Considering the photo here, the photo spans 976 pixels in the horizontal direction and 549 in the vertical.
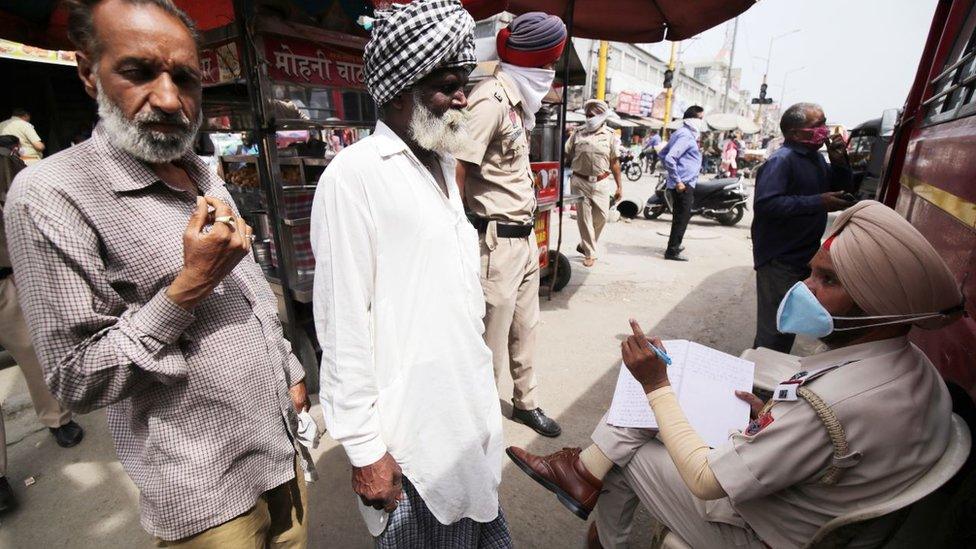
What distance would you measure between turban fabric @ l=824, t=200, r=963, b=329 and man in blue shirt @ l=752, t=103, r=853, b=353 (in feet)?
5.93

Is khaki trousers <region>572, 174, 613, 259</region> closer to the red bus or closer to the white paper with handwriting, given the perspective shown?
the red bus

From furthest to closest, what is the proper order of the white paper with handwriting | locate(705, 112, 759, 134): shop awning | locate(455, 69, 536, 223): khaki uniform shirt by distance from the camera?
1. locate(705, 112, 759, 134): shop awning
2. locate(455, 69, 536, 223): khaki uniform shirt
3. the white paper with handwriting

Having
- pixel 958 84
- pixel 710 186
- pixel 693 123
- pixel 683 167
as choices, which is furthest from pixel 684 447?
pixel 710 186

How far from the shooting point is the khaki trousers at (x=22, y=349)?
8.27ft

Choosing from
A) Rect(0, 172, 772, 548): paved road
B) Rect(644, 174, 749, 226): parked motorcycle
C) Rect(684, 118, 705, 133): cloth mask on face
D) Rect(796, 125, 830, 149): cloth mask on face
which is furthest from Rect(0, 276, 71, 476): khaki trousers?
Rect(644, 174, 749, 226): parked motorcycle

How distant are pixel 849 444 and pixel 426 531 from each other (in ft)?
3.97

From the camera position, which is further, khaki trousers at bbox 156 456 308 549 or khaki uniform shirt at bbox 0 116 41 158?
khaki uniform shirt at bbox 0 116 41 158

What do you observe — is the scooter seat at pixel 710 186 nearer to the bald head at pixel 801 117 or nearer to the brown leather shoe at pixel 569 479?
the bald head at pixel 801 117

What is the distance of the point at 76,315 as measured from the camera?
36.9 inches

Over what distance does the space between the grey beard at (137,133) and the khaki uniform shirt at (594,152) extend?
18.1ft

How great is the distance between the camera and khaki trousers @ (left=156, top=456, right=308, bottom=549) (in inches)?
46.0

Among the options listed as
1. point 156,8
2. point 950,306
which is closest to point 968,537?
point 950,306

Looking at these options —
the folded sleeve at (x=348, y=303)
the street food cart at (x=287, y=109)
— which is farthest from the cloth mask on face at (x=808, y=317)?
the street food cart at (x=287, y=109)

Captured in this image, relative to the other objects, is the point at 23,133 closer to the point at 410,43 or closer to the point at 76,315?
the point at 76,315
